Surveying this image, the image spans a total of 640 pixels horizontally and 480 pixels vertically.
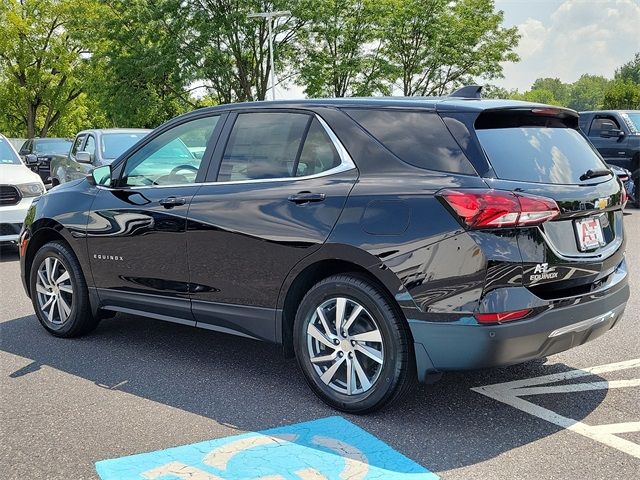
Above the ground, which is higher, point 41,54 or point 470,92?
point 41,54

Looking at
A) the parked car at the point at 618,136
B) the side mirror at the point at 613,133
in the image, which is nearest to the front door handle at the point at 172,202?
the parked car at the point at 618,136

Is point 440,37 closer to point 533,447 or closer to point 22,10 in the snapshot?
point 22,10

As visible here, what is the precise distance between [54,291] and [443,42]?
→ 32.8m

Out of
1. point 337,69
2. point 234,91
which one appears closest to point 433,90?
point 337,69

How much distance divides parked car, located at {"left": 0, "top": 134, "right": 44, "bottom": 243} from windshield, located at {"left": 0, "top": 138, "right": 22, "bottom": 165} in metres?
0.19

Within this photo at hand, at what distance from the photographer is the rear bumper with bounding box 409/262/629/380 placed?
349 centimetres

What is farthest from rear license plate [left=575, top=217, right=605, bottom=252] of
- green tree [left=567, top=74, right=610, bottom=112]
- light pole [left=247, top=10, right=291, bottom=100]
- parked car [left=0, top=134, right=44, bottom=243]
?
green tree [left=567, top=74, right=610, bottom=112]

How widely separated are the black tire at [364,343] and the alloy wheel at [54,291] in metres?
2.34

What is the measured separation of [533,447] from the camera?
350 centimetres

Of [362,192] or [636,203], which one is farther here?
[636,203]

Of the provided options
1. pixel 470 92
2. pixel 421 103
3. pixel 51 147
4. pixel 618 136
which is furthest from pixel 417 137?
A: pixel 51 147

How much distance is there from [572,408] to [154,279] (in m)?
2.79

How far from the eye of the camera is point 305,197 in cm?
411

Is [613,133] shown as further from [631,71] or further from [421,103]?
[631,71]
